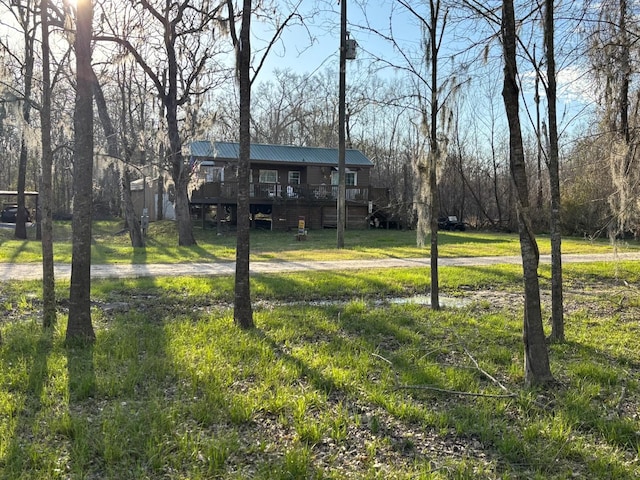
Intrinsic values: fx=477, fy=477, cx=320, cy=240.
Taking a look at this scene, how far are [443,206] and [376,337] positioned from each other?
34.0 meters

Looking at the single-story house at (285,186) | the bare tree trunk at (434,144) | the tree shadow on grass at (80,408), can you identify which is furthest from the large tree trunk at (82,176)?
the single-story house at (285,186)

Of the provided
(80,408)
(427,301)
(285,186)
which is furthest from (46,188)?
(285,186)

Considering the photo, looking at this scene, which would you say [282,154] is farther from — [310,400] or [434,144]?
[310,400]

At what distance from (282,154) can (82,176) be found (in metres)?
24.0

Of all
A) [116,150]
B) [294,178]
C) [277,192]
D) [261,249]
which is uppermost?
[294,178]

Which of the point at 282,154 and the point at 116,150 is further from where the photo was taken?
the point at 282,154

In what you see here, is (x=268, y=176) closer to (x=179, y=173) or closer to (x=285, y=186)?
(x=285, y=186)

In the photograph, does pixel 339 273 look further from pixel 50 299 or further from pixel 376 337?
pixel 50 299

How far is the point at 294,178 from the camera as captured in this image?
95.6ft

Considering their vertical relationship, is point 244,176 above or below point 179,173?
below

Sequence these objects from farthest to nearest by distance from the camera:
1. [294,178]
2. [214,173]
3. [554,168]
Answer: [294,178], [214,173], [554,168]

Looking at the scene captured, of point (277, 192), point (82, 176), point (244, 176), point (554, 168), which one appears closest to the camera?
point (82, 176)

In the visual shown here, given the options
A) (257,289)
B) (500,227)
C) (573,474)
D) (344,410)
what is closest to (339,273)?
(257,289)

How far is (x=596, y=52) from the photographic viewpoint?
227 inches
